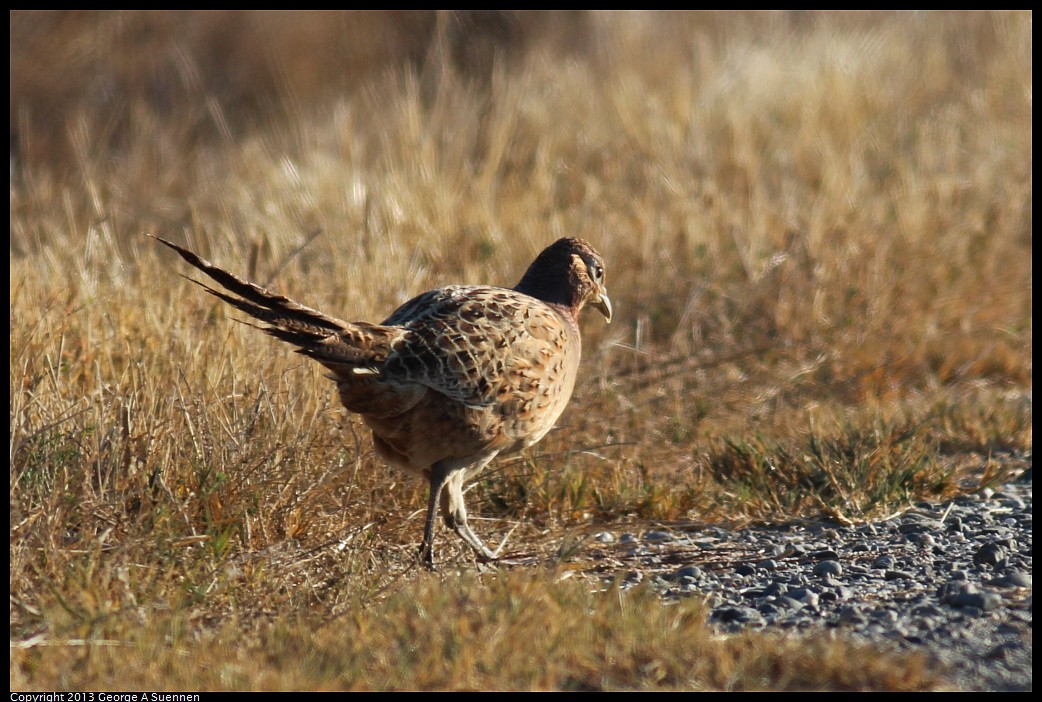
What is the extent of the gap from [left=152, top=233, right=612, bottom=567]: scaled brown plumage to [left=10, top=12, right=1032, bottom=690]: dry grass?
42cm

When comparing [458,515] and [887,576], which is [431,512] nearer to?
[458,515]

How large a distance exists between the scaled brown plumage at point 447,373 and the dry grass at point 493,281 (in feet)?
1.38

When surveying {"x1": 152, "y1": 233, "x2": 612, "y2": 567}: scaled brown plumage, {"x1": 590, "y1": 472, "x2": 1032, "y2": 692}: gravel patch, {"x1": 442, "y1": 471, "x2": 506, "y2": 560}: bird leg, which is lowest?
{"x1": 590, "y1": 472, "x2": 1032, "y2": 692}: gravel patch

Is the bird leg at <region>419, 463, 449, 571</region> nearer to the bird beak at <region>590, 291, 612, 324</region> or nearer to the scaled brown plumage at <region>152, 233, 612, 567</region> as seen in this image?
the scaled brown plumage at <region>152, 233, 612, 567</region>

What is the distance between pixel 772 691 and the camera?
3.47 m

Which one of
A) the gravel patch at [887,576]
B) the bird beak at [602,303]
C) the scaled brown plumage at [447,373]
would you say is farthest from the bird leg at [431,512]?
the bird beak at [602,303]

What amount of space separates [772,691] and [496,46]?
448 inches

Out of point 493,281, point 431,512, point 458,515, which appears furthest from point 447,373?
point 493,281

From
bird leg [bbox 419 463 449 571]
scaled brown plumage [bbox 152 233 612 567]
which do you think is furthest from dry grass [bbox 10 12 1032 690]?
scaled brown plumage [bbox 152 233 612 567]

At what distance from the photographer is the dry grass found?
12.9 feet

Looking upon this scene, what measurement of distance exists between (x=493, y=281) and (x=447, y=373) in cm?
297

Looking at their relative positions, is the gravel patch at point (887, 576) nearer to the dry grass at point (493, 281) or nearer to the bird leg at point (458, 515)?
the dry grass at point (493, 281)
